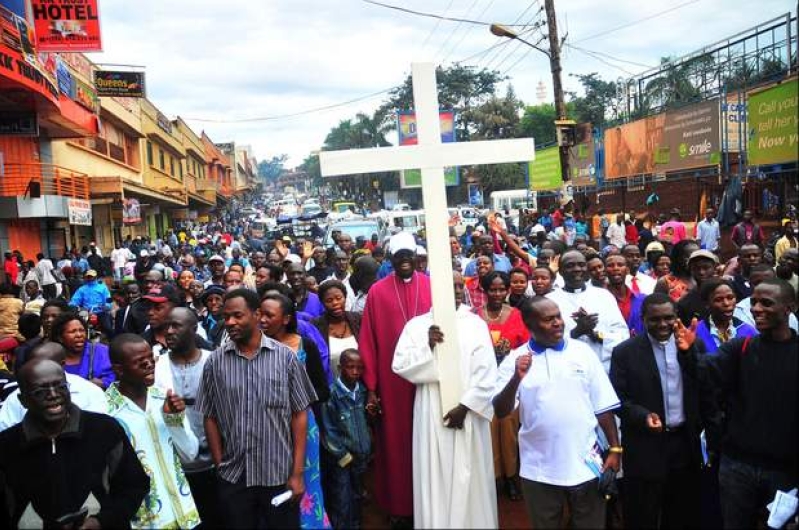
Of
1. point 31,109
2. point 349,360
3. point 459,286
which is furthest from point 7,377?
point 31,109

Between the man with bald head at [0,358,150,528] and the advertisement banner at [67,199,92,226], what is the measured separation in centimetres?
1756

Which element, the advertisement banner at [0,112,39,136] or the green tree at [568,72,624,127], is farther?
the green tree at [568,72,624,127]

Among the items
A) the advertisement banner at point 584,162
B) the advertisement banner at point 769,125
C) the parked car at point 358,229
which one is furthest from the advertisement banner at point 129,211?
the advertisement banner at point 769,125

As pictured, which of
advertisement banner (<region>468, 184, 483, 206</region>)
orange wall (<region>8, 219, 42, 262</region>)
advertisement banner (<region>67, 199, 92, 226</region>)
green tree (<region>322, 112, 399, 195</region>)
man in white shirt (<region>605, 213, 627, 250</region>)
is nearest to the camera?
man in white shirt (<region>605, 213, 627, 250</region>)

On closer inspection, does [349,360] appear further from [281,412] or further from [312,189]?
[312,189]

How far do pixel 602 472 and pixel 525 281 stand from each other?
2.75 meters

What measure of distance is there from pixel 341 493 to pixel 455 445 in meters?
1.17

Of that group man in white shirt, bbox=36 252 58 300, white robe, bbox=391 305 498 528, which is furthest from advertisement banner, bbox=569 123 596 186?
white robe, bbox=391 305 498 528

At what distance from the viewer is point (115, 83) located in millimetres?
22984

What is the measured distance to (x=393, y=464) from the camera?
446 cm

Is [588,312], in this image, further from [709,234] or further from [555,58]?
[555,58]

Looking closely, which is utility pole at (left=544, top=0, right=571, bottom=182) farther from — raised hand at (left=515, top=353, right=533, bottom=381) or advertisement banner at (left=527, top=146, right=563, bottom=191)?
raised hand at (left=515, top=353, right=533, bottom=381)

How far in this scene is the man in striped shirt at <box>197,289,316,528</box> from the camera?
3340 millimetres

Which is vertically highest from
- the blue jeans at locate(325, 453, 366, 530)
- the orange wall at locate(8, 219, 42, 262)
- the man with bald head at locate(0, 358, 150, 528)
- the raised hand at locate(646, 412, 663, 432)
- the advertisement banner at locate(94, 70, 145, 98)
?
the advertisement banner at locate(94, 70, 145, 98)
